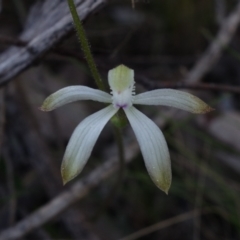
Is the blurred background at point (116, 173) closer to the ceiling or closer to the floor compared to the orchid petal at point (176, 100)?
closer to the ceiling

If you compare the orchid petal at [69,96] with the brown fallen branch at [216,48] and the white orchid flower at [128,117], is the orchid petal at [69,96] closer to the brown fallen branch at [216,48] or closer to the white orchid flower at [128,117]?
the white orchid flower at [128,117]

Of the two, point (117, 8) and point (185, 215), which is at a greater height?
point (117, 8)

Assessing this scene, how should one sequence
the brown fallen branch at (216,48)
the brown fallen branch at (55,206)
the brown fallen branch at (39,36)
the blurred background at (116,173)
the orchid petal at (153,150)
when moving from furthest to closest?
1. the brown fallen branch at (216,48)
2. the blurred background at (116,173)
3. the brown fallen branch at (55,206)
4. the brown fallen branch at (39,36)
5. the orchid petal at (153,150)

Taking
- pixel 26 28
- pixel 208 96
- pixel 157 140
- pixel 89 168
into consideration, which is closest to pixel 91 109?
pixel 89 168

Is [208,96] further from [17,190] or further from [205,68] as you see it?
[17,190]

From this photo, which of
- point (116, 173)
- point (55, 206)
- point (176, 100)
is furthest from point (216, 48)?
point (176, 100)

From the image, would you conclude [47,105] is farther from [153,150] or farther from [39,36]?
[39,36]

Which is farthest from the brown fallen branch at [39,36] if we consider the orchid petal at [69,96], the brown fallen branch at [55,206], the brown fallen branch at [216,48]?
the brown fallen branch at [216,48]
